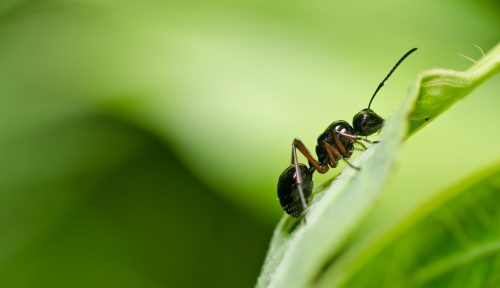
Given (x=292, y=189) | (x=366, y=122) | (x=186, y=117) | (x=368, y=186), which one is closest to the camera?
(x=368, y=186)

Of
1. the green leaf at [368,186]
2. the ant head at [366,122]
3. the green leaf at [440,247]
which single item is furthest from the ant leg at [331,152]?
the green leaf at [440,247]

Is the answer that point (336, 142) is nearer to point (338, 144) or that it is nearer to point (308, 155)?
point (338, 144)

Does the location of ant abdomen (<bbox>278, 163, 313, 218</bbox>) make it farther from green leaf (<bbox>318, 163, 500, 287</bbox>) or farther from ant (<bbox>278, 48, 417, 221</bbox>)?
green leaf (<bbox>318, 163, 500, 287</bbox>)

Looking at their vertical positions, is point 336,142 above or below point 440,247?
below

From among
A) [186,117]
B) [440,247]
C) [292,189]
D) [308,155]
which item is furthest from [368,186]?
[186,117]

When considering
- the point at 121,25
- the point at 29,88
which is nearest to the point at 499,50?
the point at 121,25
